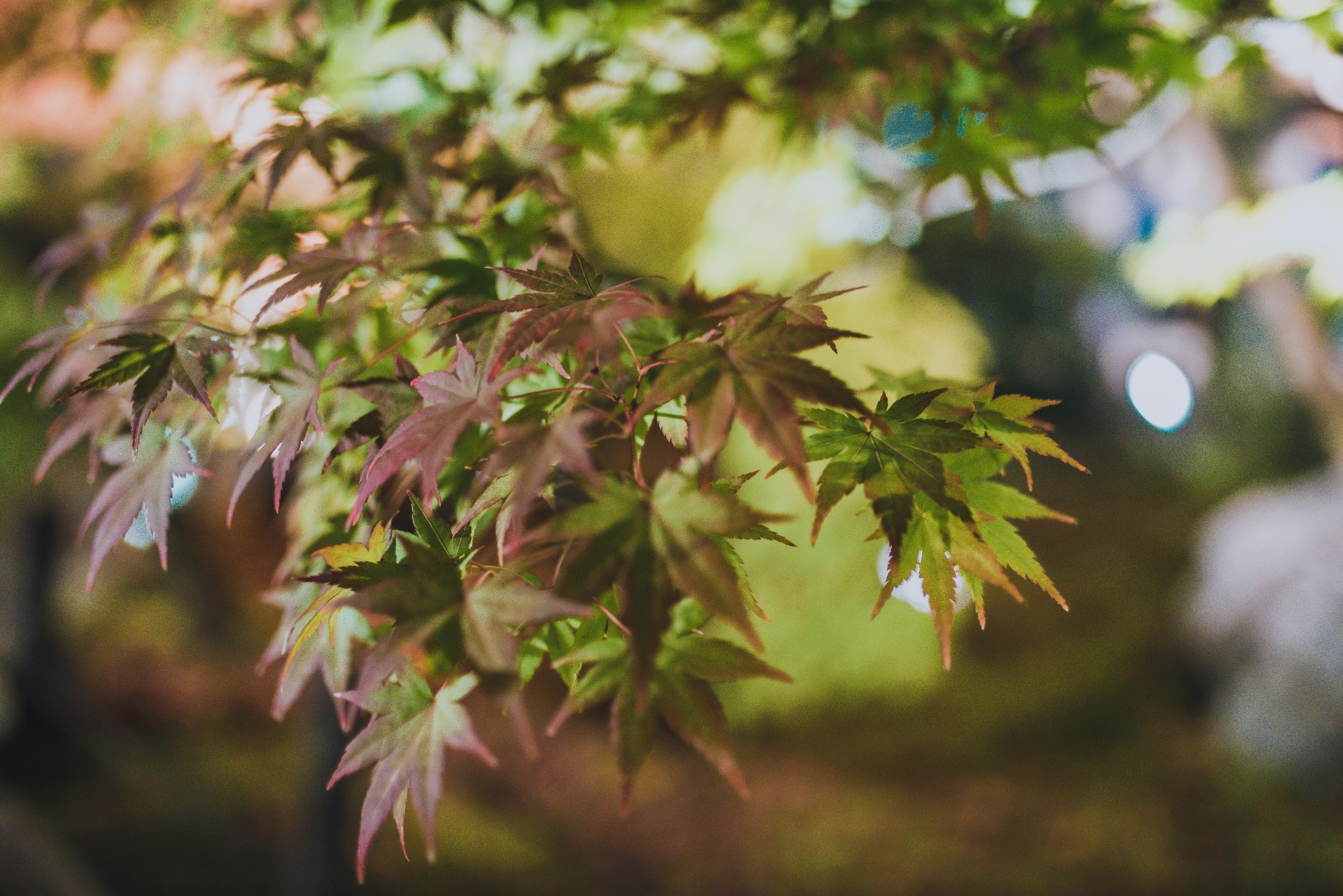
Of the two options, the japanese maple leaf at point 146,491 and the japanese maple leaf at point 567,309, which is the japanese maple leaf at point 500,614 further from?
the japanese maple leaf at point 146,491

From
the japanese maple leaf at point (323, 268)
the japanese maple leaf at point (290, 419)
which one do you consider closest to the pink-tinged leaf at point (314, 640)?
the japanese maple leaf at point (290, 419)

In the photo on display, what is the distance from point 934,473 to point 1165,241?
99.9 inches

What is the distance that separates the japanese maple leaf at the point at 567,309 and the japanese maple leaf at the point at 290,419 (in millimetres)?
255

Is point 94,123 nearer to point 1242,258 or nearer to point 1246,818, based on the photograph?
point 1242,258

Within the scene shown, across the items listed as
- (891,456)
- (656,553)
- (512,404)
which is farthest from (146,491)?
(891,456)

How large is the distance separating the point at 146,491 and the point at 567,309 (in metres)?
0.61

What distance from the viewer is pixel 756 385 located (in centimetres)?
65

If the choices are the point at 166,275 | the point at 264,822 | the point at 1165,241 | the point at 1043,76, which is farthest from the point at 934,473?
the point at 264,822

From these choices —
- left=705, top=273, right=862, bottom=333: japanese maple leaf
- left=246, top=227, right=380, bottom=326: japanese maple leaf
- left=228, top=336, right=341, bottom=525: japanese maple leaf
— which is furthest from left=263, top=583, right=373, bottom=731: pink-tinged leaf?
left=705, top=273, right=862, bottom=333: japanese maple leaf

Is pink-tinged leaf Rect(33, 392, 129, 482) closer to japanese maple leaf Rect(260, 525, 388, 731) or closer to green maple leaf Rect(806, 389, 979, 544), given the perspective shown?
japanese maple leaf Rect(260, 525, 388, 731)

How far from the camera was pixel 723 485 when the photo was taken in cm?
79

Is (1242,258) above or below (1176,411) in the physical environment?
above

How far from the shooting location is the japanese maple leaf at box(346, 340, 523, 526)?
2.26 ft

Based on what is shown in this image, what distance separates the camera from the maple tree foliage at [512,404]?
63cm
